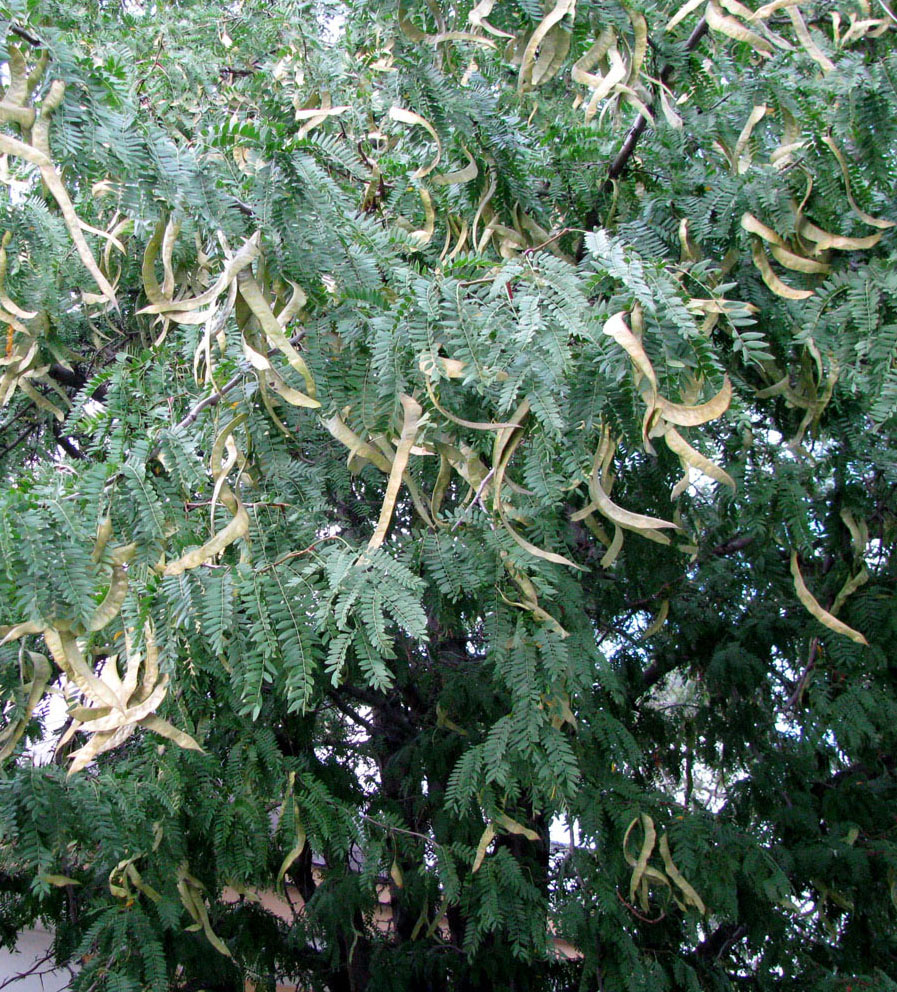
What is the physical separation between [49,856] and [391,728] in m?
1.56

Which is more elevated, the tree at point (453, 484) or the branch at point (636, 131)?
the branch at point (636, 131)

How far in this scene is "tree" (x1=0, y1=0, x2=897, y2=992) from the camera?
1.82 metres

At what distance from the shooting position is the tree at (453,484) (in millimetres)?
1817

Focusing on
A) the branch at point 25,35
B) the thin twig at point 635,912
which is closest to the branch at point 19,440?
the branch at point 25,35

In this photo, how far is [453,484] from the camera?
3.36 m

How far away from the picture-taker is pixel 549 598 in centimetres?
251

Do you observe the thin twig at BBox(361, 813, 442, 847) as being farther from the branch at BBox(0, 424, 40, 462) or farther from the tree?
the branch at BBox(0, 424, 40, 462)

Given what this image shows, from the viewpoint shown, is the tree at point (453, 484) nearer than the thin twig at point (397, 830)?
Yes

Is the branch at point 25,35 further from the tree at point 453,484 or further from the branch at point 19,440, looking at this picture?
the branch at point 19,440

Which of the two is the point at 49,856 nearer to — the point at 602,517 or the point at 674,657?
the point at 602,517

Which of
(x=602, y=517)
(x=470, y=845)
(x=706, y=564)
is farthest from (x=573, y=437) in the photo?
(x=706, y=564)

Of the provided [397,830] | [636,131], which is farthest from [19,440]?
[636,131]

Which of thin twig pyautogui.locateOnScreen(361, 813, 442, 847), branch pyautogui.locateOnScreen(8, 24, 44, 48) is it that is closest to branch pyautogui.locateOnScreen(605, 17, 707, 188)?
branch pyautogui.locateOnScreen(8, 24, 44, 48)

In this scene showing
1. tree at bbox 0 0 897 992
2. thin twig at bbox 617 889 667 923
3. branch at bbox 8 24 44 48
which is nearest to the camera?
branch at bbox 8 24 44 48
